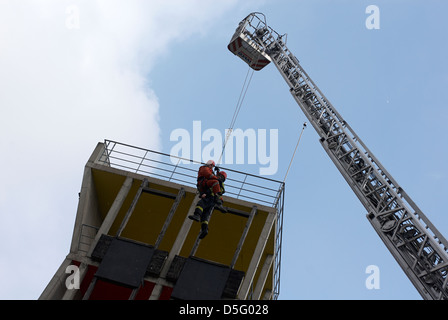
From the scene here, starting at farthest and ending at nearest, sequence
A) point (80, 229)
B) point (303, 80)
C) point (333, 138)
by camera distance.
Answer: point (303, 80) → point (333, 138) → point (80, 229)

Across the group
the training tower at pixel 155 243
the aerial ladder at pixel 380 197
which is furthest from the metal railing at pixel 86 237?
the aerial ladder at pixel 380 197

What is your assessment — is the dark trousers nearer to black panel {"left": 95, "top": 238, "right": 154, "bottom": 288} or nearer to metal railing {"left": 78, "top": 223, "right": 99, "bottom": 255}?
black panel {"left": 95, "top": 238, "right": 154, "bottom": 288}

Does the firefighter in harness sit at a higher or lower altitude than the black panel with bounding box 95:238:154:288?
higher

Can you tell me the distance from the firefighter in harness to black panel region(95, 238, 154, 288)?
8.32 ft

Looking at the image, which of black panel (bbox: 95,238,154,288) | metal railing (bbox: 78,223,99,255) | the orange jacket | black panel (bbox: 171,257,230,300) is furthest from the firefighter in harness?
metal railing (bbox: 78,223,99,255)

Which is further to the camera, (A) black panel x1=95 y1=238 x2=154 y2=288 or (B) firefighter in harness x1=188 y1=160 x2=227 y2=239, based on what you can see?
(A) black panel x1=95 y1=238 x2=154 y2=288

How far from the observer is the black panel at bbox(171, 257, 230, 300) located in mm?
16328

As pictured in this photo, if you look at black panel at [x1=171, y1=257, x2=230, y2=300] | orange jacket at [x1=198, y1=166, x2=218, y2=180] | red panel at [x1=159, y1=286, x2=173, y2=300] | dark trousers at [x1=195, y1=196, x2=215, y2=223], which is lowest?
red panel at [x1=159, y1=286, x2=173, y2=300]

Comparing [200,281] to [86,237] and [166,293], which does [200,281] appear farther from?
[86,237]

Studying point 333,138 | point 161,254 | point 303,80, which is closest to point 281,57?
point 303,80
